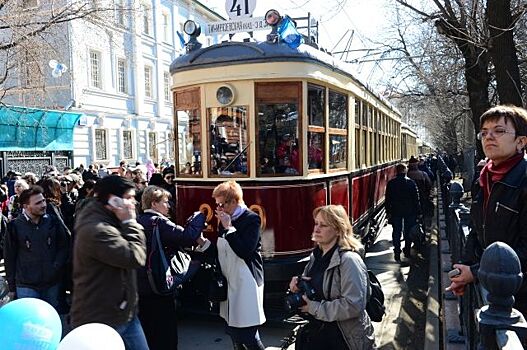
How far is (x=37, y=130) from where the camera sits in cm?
1728

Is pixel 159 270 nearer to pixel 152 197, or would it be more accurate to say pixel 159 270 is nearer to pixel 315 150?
pixel 152 197

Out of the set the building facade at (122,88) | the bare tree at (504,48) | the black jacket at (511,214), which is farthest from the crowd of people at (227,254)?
the building facade at (122,88)

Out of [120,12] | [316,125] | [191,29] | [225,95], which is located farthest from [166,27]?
[316,125]

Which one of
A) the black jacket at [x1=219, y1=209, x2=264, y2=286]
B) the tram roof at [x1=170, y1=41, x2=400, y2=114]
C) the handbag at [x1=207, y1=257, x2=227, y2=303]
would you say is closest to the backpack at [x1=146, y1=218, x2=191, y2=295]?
the handbag at [x1=207, y1=257, x2=227, y2=303]

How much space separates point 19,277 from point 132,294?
198cm

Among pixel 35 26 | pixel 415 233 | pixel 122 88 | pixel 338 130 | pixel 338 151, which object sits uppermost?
pixel 122 88

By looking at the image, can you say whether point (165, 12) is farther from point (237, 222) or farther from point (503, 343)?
point (503, 343)

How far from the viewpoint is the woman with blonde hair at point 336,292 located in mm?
2961

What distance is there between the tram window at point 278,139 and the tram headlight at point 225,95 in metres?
0.34

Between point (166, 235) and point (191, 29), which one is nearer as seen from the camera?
point (166, 235)

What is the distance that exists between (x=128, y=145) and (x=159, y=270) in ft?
66.4

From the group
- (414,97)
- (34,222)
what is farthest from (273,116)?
(414,97)

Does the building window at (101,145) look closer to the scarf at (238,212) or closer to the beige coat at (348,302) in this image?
the scarf at (238,212)

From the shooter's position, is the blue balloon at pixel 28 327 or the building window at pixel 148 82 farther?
the building window at pixel 148 82
